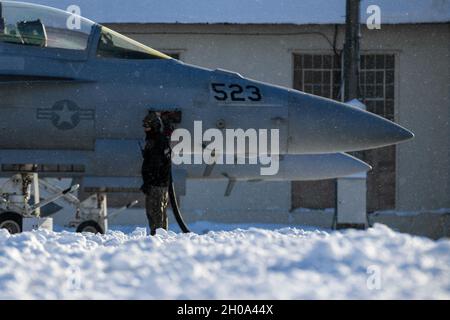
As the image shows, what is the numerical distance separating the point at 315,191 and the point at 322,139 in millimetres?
9845

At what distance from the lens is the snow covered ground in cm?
512

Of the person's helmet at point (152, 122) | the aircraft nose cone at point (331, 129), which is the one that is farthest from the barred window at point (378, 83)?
the person's helmet at point (152, 122)

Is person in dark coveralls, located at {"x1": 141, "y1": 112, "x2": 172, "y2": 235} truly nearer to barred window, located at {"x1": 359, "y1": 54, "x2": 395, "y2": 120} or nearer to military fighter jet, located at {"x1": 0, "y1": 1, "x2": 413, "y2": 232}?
military fighter jet, located at {"x1": 0, "y1": 1, "x2": 413, "y2": 232}

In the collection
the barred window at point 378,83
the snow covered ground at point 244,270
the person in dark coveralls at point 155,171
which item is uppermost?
the barred window at point 378,83

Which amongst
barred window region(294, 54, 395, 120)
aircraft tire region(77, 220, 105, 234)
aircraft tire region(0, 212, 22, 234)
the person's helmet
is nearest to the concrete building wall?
barred window region(294, 54, 395, 120)

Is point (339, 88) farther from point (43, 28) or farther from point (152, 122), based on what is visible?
point (152, 122)

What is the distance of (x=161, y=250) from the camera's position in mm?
6797

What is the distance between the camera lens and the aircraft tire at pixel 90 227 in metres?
13.4

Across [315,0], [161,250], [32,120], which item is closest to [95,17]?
[315,0]

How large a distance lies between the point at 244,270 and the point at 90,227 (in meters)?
7.96

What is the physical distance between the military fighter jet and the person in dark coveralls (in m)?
0.99

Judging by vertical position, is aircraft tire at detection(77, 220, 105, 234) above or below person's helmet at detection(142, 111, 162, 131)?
below

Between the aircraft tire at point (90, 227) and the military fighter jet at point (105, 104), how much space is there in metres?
1.29

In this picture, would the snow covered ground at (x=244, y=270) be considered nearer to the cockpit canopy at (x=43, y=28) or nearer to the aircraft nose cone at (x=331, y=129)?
the aircraft nose cone at (x=331, y=129)
